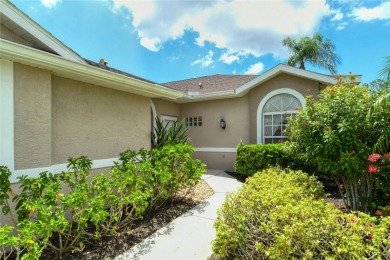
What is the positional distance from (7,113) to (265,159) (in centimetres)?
773

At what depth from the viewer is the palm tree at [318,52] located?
54.3 feet

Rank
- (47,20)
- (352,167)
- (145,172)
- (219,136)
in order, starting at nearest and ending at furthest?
1. (352,167)
2. (145,172)
3. (47,20)
4. (219,136)

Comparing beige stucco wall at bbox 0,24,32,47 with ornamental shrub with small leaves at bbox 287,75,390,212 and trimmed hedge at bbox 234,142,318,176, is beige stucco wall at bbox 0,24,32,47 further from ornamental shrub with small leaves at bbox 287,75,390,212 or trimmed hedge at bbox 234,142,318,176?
trimmed hedge at bbox 234,142,318,176

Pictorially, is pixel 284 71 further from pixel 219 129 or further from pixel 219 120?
pixel 219 129

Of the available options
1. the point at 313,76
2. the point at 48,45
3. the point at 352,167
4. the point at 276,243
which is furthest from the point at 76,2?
the point at 313,76

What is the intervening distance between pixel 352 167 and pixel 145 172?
4368mm

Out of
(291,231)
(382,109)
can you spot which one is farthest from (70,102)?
(382,109)

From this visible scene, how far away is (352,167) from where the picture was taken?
12.1ft

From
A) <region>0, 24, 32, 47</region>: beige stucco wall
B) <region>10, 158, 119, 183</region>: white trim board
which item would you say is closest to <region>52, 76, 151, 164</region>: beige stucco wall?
<region>10, 158, 119, 183</region>: white trim board

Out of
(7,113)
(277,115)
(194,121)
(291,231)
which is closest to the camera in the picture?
(291,231)

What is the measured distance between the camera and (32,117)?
3969mm

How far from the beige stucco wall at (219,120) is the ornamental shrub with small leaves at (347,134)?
5.39 metres

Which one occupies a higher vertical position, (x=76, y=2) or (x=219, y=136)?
(x=76, y=2)

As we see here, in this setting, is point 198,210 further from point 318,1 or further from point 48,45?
point 318,1
